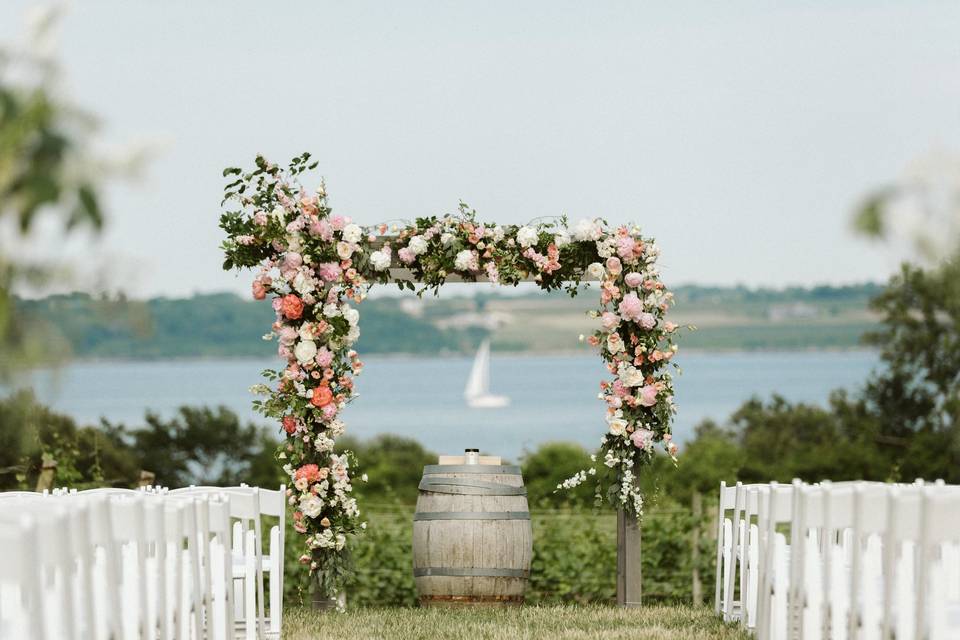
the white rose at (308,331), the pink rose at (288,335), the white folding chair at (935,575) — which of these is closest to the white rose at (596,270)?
the white rose at (308,331)

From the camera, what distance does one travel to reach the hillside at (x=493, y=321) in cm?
4988

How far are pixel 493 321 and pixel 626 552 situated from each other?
47.5 m

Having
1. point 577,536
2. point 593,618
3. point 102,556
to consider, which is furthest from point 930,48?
point 102,556

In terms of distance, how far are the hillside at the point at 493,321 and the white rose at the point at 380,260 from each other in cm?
3480

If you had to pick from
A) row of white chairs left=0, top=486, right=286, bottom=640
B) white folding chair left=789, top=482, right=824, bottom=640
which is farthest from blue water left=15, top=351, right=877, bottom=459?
white folding chair left=789, top=482, right=824, bottom=640

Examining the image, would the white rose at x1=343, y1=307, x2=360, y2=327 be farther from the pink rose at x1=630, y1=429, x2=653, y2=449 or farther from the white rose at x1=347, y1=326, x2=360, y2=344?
the pink rose at x1=630, y1=429, x2=653, y2=449

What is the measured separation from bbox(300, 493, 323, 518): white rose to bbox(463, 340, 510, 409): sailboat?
88.0ft

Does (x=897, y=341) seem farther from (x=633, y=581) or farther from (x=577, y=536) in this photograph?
(x=633, y=581)

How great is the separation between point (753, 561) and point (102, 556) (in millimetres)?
3732

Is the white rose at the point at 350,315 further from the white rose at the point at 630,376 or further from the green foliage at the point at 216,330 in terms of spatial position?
the green foliage at the point at 216,330

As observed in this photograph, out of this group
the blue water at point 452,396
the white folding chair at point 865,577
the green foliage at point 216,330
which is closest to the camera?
the white folding chair at point 865,577

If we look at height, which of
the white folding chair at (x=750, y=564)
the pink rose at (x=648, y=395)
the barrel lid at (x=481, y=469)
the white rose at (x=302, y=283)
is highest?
the white rose at (x=302, y=283)

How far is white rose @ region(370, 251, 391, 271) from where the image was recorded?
9.35m

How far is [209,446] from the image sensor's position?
67.8 feet
